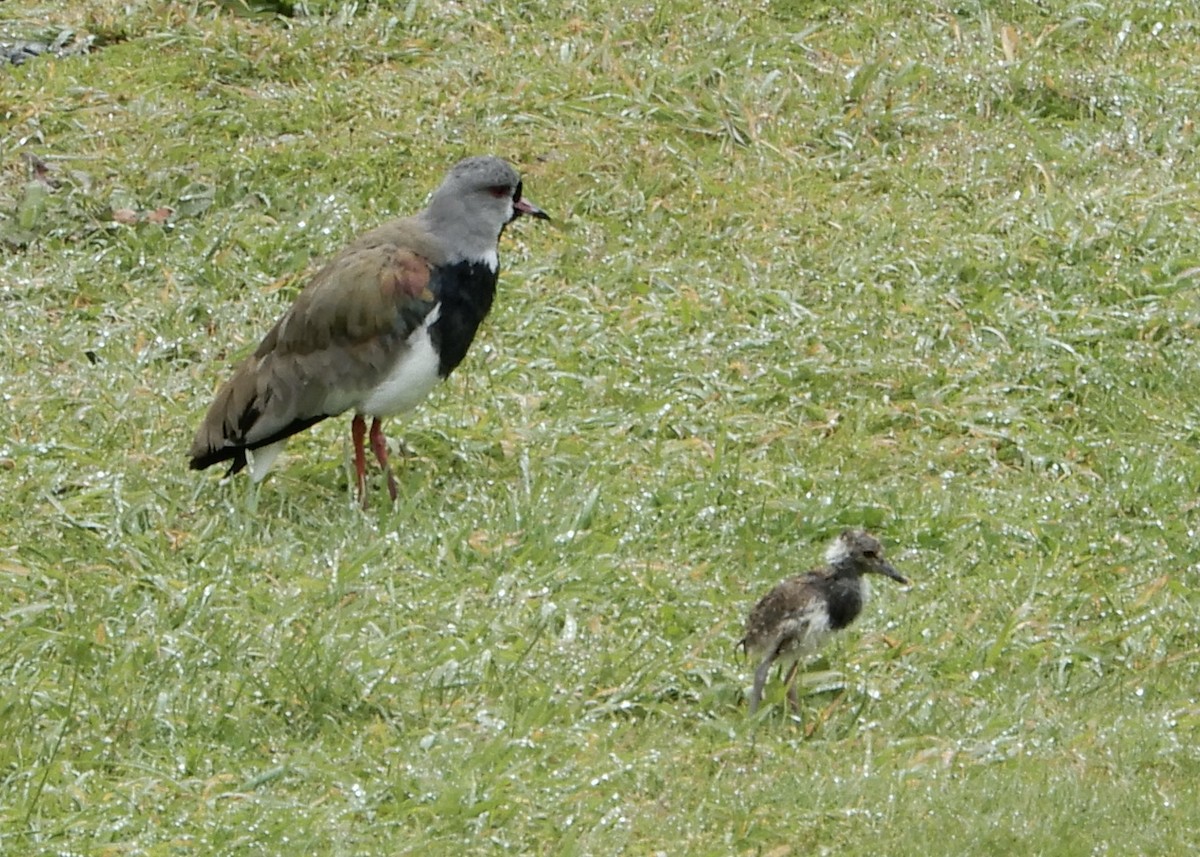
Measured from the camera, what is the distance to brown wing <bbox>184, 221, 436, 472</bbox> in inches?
320

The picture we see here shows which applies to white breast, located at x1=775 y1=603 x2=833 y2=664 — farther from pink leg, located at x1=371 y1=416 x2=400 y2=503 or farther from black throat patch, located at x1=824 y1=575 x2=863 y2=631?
pink leg, located at x1=371 y1=416 x2=400 y2=503

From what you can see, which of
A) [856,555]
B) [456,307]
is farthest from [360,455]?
[856,555]

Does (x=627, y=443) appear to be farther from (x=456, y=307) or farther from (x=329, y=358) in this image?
(x=329, y=358)

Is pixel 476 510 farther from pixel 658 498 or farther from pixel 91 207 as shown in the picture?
pixel 91 207

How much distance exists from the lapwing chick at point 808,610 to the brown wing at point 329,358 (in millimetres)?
2077

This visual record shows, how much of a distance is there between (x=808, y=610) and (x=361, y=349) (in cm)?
244

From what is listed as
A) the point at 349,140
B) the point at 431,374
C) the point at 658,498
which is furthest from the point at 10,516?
the point at 349,140

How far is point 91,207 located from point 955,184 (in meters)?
→ 4.34

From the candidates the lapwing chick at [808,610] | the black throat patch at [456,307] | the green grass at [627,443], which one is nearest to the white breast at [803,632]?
the lapwing chick at [808,610]

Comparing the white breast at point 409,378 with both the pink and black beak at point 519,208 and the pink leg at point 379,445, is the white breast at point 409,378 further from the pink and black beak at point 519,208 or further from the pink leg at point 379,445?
the pink and black beak at point 519,208

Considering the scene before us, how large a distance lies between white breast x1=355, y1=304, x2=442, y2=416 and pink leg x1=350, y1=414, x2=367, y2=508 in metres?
0.10

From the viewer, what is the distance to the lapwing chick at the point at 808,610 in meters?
6.42

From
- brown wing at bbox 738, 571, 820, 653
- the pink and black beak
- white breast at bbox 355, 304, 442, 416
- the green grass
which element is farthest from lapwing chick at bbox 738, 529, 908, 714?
the pink and black beak

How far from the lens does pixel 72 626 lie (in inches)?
267
